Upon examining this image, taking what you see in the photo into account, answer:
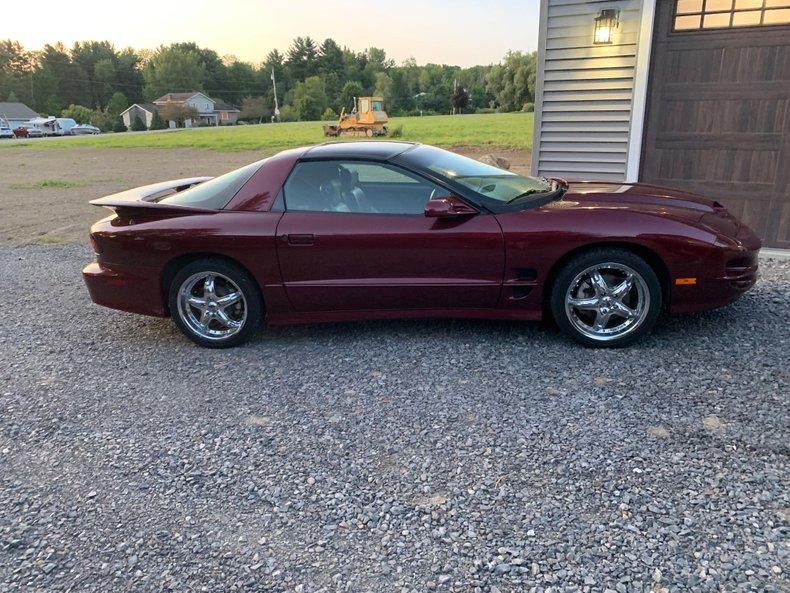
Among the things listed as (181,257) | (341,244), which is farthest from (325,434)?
(181,257)

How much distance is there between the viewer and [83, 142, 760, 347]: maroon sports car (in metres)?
3.78

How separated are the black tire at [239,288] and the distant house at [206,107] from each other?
292ft

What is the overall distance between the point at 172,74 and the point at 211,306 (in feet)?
360

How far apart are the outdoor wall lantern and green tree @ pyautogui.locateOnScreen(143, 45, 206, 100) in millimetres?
106831

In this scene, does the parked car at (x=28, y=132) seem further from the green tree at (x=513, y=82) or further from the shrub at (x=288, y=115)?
the green tree at (x=513, y=82)

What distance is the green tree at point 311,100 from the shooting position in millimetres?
79312

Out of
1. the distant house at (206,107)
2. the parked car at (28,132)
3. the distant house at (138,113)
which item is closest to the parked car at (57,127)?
the parked car at (28,132)

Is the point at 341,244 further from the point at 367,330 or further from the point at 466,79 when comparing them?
the point at 466,79

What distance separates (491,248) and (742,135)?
4002mm

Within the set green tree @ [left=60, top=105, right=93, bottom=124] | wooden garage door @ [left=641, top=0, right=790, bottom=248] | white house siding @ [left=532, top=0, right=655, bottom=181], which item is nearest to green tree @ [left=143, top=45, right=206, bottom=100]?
green tree @ [left=60, top=105, right=93, bottom=124]

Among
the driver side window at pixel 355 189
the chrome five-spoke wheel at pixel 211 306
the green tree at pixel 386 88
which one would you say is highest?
the green tree at pixel 386 88

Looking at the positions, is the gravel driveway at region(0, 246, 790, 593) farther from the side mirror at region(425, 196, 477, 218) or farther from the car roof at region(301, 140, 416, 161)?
the car roof at region(301, 140, 416, 161)

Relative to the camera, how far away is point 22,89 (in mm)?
93812

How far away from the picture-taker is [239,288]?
13.8ft
